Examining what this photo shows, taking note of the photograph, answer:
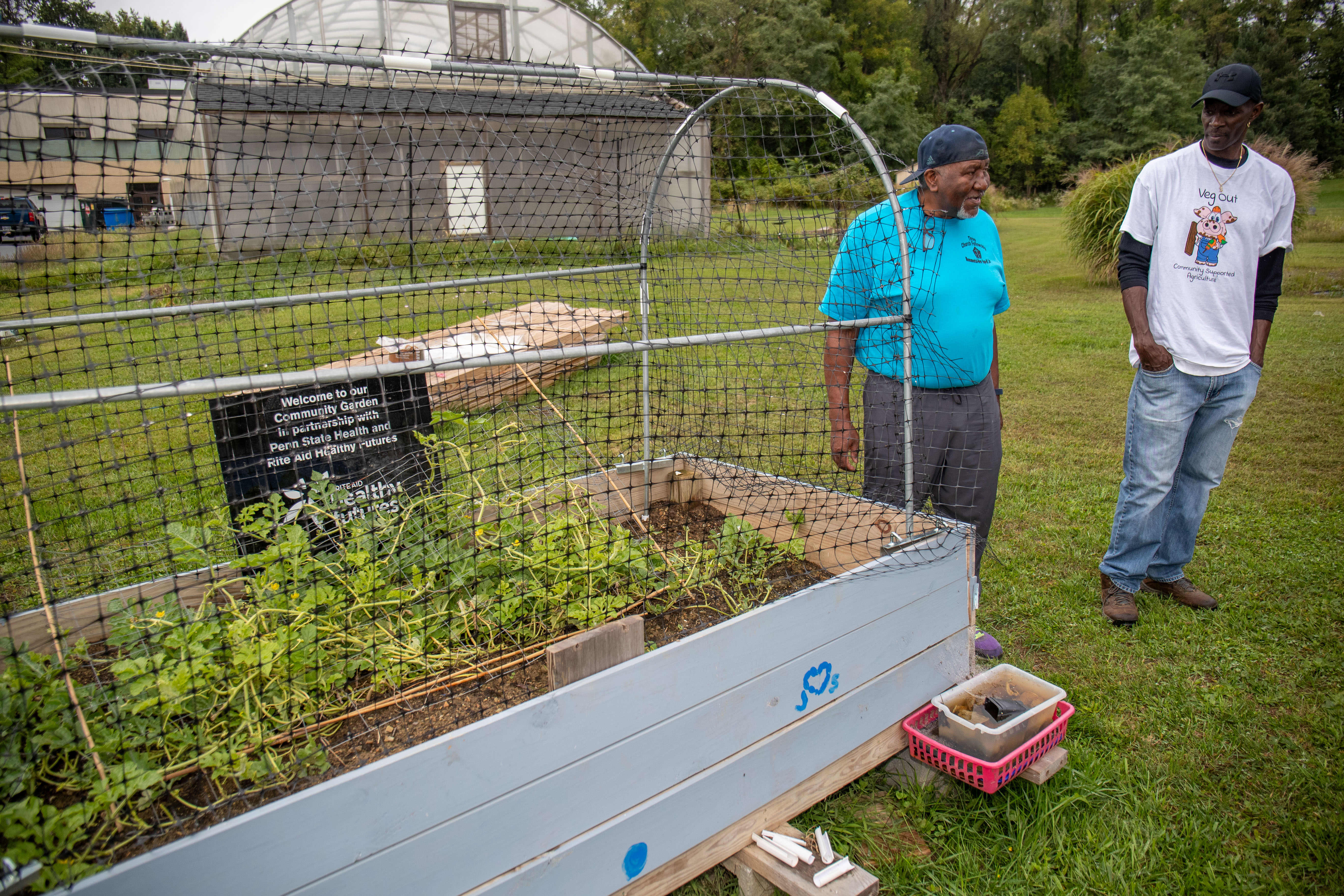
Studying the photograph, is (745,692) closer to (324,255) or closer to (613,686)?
(613,686)

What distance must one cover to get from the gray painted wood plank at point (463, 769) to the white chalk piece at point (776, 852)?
0.43 meters

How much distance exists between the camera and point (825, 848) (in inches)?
75.4

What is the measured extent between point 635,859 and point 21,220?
253 cm

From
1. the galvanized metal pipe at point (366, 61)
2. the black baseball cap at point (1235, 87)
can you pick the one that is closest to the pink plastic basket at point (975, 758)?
the galvanized metal pipe at point (366, 61)

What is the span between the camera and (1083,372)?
274 inches

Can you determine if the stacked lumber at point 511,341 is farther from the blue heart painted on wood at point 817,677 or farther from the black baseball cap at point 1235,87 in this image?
the black baseball cap at point 1235,87

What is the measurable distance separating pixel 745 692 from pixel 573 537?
702mm

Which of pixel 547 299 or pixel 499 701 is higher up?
pixel 547 299

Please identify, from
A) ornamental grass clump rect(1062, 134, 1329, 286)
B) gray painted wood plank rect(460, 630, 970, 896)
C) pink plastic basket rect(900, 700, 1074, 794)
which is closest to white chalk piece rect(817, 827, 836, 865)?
gray painted wood plank rect(460, 630, 970, 896)

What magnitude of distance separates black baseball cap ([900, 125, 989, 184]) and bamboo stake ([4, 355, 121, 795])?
7.91ft

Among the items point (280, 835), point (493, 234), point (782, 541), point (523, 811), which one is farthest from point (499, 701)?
point (493, 234)

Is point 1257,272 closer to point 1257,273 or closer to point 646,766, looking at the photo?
A: point 1257,273

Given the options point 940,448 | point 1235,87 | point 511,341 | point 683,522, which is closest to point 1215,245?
point 1235,87

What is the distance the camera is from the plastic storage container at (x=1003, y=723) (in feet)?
6.99
